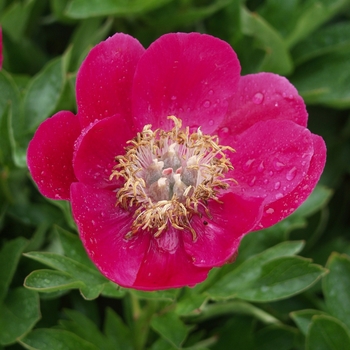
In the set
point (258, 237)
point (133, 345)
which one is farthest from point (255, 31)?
point (133, 345)

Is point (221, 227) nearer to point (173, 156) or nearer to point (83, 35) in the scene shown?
point (173, 156)

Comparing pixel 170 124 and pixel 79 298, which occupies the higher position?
pixel 170 124

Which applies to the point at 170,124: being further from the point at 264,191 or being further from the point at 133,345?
the point at 133,345

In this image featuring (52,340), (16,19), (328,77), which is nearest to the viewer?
(52,340)

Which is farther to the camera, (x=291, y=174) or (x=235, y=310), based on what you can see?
(x=235, y=310)

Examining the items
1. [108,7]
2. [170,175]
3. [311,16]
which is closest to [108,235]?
[170,175]
